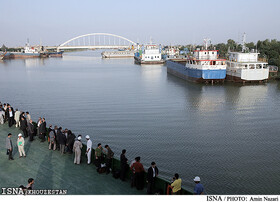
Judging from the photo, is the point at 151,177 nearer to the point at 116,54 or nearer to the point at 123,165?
the point at 123,165

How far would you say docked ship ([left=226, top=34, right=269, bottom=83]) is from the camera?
3707cm

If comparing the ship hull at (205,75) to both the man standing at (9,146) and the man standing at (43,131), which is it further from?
the man standing at (9,146)

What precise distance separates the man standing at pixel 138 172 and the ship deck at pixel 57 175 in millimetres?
197

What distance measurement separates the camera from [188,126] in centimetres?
1817

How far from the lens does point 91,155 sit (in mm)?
10047

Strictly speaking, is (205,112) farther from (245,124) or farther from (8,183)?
(8,183)

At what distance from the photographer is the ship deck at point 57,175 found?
8258 mm

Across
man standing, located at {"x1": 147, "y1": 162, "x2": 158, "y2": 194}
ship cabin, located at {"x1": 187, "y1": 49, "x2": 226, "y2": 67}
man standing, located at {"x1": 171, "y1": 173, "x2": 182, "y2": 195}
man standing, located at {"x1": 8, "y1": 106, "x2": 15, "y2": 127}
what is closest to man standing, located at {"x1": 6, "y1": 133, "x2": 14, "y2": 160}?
man standing, located at {"x1": 8, "y1": 106, "x2": 15, "y2": 127}

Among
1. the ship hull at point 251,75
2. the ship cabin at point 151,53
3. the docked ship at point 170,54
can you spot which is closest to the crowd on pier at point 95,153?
the ship hull at point 251,75

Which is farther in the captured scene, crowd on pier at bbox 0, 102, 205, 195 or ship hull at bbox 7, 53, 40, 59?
ship hull at bbox 7, 53, 40, 59

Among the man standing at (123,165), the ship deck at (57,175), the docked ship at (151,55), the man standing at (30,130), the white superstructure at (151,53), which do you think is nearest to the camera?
the ship deck at (57,175)

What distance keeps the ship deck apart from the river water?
10.9 ft

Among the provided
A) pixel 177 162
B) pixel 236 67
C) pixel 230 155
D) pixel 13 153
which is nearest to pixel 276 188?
pixel 230 155

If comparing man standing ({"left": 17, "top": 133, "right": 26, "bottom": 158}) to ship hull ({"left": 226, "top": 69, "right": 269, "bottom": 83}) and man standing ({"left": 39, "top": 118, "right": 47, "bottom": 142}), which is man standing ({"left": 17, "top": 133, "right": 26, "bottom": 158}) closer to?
man standing ({"left": 39, "top": 118, "right": 47, "bottom": 142})
